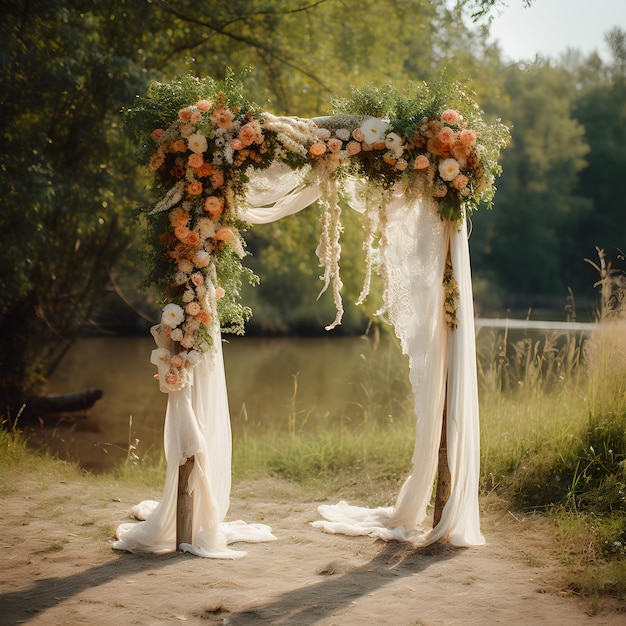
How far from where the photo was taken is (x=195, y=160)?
426cm

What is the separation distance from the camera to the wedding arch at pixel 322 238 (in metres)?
4.37

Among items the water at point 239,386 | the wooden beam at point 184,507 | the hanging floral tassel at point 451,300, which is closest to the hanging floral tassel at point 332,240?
the hanging floral tassel at point 451,300

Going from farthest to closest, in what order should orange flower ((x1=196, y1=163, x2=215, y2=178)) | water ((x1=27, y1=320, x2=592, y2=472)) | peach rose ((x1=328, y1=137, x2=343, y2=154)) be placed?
water ((x1=27, y1=320, x2=592, y2=472))
peach rose ((x1=328, y1=137, x2=343, y2=154))
orange flower ((x1=196, y1=163, x2=215, y2=178))

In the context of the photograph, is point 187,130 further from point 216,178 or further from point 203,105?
point 216,178

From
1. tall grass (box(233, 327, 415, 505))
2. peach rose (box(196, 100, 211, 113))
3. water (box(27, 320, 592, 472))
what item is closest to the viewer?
peach rose (box(196, 100, 211, 113))

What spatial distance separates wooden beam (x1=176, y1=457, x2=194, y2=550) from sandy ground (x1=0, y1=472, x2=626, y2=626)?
4.6 inches

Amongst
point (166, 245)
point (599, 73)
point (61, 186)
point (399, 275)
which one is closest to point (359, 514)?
point (399, 275)

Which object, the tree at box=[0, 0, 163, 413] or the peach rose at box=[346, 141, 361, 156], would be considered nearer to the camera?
the peach rose at box=[346, 141, 361, 156]

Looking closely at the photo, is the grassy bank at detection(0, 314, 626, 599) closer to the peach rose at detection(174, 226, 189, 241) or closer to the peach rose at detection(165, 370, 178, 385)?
the peach rose at detection(165, 370, 178, 385)

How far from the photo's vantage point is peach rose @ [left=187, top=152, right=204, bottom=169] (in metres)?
4.26

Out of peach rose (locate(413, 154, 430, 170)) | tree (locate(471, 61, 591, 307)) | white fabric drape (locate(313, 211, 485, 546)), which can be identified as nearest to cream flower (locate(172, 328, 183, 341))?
white fabric drape (locate(313, 211, 485, 546))

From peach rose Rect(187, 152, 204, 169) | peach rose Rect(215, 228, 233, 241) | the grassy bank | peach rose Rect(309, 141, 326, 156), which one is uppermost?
peach rose Rect(309, 141, 326, 156)

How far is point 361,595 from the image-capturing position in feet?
12.9

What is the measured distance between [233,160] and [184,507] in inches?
80.2
